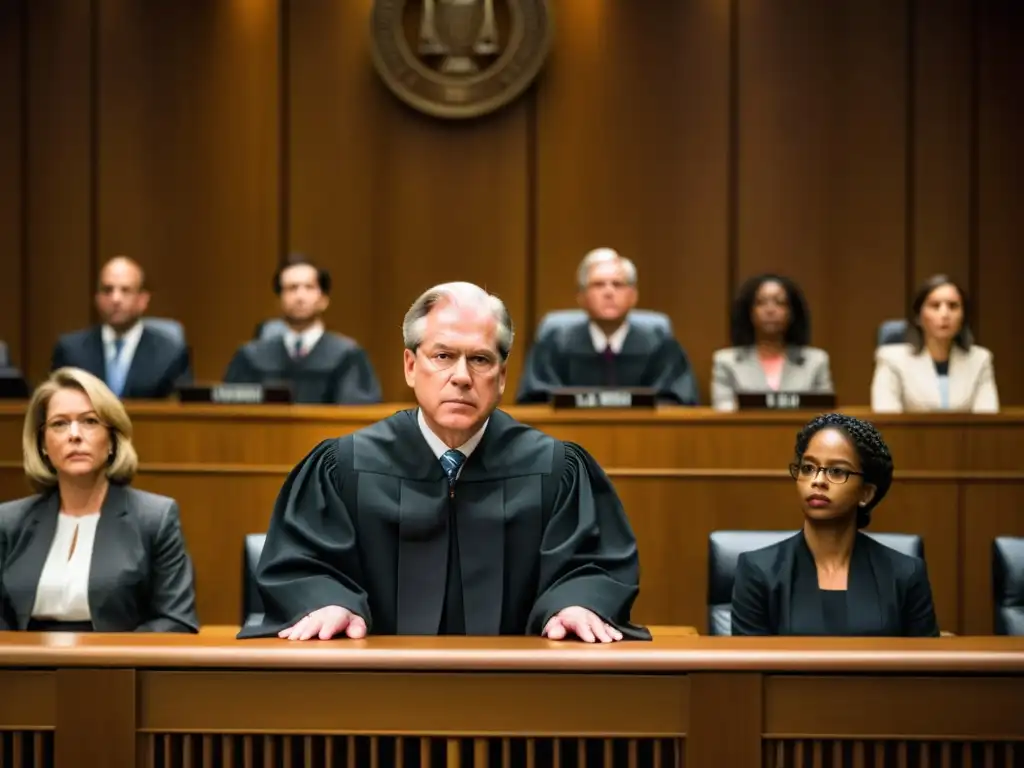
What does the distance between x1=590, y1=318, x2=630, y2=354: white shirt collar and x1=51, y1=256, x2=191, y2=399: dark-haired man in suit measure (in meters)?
2.00

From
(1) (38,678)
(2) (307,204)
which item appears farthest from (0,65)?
(1) (38,678)

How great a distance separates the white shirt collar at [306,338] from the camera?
256 inches

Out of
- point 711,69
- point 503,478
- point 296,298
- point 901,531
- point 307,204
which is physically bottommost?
point 901,531

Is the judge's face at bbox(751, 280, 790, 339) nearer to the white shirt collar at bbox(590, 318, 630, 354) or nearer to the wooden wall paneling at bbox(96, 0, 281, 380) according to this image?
the white shirt collar at bbox(590, 318, 630, 354)

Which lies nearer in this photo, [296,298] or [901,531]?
[901,531]

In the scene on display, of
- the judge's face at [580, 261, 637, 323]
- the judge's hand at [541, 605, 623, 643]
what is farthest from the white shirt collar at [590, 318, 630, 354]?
the judge's hand at [541, 605, 623, 643]

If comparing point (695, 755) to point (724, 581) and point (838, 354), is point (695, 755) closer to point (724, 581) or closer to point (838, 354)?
point (724, 581)

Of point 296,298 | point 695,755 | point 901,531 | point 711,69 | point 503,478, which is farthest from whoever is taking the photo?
point 711,69

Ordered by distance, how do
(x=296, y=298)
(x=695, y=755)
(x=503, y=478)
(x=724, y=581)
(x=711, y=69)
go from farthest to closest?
(x=711, y=69), (x=296, y=298), (x=724, y=581), (x=503, y=478), (x=695, y=755)

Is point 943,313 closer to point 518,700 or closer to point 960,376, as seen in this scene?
point 960,376

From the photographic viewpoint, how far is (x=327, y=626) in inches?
90.9

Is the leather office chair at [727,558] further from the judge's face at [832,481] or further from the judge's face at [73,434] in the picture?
the judge's face at [73,434]

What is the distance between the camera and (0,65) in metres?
7.80

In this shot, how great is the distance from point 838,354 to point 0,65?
16.9 feet
